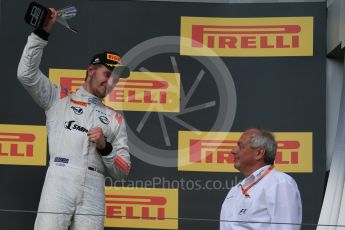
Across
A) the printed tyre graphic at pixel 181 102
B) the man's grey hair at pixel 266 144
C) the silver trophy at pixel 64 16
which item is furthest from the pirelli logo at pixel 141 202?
the man's grey hair at pixel 266 144

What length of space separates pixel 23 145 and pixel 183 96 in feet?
2.45

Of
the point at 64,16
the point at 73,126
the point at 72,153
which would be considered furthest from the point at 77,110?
the point at 64,16

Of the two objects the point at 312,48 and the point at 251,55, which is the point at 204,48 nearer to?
the point at 251,55

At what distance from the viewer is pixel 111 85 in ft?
11.5

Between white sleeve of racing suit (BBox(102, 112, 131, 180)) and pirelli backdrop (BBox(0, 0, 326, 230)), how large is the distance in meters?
0.56

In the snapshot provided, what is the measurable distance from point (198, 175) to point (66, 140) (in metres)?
0.87

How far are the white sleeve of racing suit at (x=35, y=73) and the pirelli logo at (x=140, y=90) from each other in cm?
67

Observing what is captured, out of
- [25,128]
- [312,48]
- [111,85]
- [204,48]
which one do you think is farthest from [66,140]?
[312,48]

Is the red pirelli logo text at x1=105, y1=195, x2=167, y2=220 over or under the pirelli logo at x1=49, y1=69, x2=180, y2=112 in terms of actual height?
under

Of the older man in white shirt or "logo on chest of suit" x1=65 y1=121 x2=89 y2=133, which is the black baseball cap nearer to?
"logo on chest of suit" x1=65 y1=121 x2=89 y2=133

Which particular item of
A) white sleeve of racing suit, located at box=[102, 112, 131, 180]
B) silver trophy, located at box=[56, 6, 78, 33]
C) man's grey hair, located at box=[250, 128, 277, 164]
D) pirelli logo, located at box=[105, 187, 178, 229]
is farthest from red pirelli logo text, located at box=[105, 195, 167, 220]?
man's grey hair, located at box=[250, 128, 277, 164]

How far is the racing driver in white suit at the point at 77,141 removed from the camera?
322 centimetres

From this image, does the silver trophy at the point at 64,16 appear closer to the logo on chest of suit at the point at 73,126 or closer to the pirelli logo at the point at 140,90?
the logo on chest of suit at the point at 73,126

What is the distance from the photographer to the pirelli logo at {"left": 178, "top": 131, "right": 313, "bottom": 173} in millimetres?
3986
